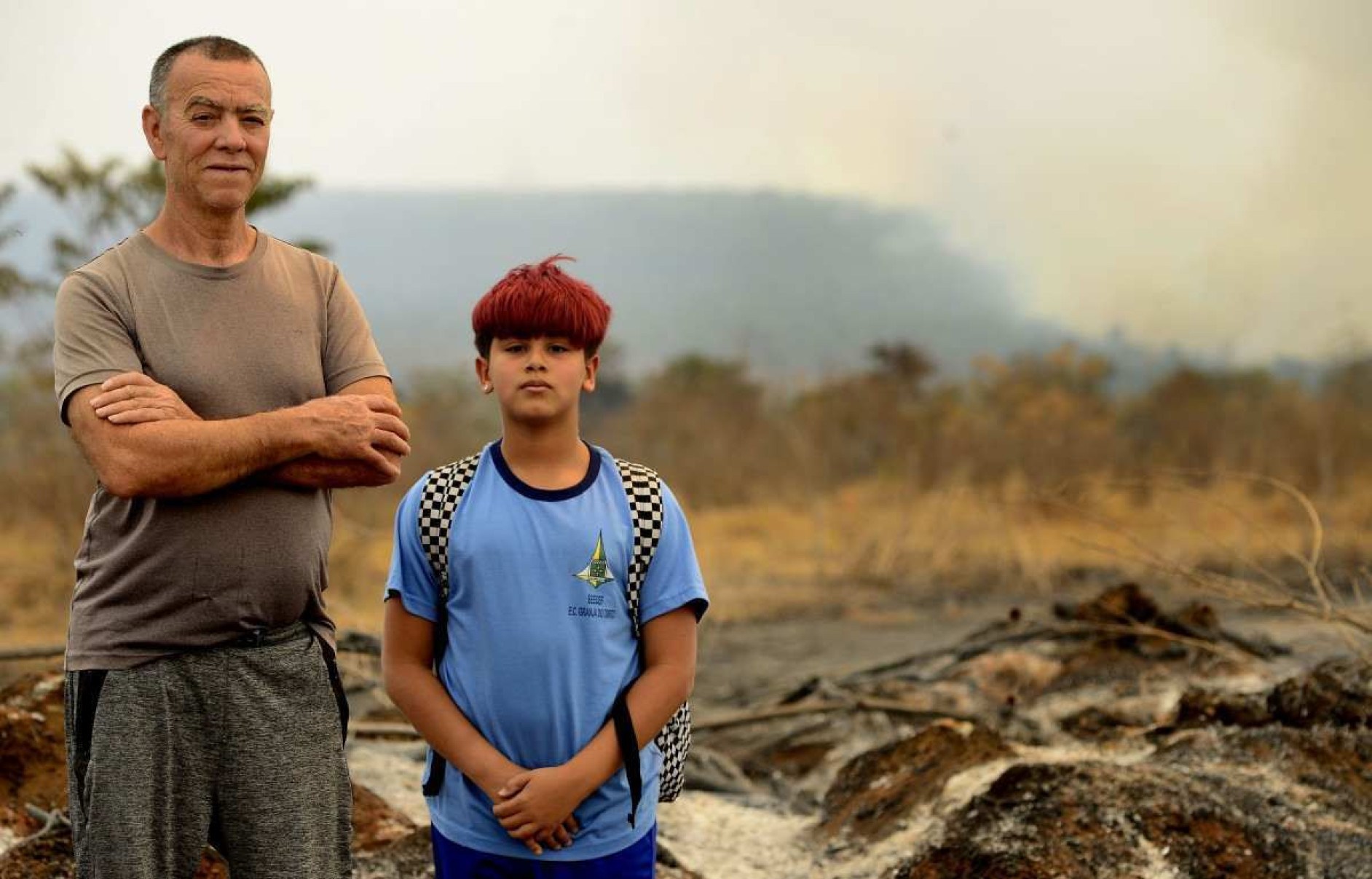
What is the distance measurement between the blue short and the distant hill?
129ft

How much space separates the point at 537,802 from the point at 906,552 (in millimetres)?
11292

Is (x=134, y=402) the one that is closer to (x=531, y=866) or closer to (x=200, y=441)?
(x=200, y=441)

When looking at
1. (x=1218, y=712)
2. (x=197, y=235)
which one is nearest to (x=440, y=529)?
(x=197, y=235)

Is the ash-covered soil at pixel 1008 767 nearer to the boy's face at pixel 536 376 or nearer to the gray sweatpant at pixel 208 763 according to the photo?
the gray sweatpant at pixel 208 763

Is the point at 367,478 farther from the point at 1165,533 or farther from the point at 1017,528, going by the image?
the point at 1165,533

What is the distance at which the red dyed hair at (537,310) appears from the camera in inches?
88.5

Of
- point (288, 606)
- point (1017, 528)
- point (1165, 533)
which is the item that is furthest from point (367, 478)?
point (1165, 533)

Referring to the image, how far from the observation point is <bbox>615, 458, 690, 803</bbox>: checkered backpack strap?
2.28 meters

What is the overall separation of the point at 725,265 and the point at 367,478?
51763mm

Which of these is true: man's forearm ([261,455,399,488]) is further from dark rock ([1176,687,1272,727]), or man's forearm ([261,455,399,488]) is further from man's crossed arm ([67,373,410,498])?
dark rock ([1176,687,1272,727])

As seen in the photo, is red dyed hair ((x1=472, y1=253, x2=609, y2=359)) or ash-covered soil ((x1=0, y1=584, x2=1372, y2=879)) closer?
red dyed hair ((x1=472, y1=253, x2=609, y2=359))

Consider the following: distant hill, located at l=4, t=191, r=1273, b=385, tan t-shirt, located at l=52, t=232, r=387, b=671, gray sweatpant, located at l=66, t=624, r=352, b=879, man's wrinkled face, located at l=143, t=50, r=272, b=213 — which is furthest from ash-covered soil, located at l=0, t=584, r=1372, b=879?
distant hill, located at l=4, t=191, r=1273, b=385

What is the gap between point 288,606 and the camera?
7.62 ft

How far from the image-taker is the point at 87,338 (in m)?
2.22
